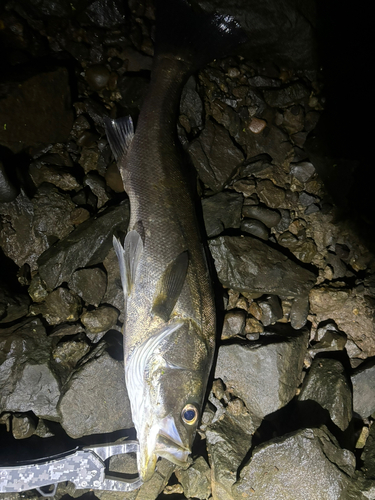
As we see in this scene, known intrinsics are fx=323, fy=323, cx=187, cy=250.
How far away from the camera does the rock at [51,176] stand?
3.95 meters

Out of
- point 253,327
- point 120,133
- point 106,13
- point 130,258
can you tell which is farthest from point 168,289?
point 106,13

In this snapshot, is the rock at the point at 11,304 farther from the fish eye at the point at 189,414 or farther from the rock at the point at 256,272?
the rock at the point at 256,272

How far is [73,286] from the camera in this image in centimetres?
380

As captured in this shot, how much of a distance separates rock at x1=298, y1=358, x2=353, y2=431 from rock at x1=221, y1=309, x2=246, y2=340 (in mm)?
913

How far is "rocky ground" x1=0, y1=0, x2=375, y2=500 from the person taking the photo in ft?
11.3

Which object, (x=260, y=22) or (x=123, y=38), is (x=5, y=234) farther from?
(x=260, y=22)

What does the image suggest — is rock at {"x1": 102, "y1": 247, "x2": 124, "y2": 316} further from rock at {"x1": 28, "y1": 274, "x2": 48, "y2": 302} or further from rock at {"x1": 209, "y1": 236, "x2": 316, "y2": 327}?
rock at {"x1": 209, "y1": 236, "x2": 316, "y2": 327}

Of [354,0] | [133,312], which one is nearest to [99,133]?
[133,312]

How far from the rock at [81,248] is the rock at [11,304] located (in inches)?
13.2

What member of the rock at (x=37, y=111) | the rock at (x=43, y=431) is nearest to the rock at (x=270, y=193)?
the rock at (x=37, y=111)

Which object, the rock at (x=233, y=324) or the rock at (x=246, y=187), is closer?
the rock at (x=233, y=324)

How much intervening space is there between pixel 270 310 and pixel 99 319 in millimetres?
2031

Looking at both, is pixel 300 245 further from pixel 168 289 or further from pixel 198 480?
pixel 198 480

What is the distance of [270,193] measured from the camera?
14.1 ft
